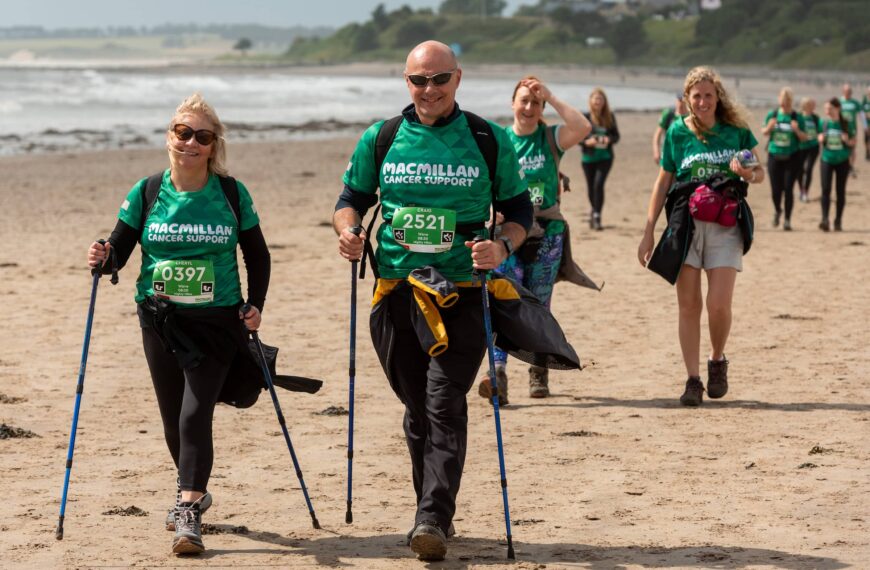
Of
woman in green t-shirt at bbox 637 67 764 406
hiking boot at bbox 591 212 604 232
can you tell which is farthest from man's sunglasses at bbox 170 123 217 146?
hiking boot at bbox 591 212 604 232

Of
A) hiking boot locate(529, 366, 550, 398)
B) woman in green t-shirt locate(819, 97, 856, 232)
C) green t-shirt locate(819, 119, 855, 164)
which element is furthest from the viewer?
woman in green t-shirt locate(819, 97, 856, 232)

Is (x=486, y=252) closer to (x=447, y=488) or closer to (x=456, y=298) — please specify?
(x=456, y=298)

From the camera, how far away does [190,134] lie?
591 centimetres

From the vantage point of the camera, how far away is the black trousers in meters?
5.69

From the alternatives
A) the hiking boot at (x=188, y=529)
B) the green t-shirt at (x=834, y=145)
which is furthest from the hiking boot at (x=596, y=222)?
the hiking boot at (x=188, y=529)

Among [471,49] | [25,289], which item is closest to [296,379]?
[25,289]

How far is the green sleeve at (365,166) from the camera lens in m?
5.88

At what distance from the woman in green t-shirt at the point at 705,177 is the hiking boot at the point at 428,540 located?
3.36m

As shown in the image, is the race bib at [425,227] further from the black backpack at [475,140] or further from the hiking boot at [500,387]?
the hiking boot at [500,387]

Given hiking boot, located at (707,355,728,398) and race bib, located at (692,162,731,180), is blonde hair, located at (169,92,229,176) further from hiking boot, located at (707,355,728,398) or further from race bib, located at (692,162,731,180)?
hiking boot, located at (707,355,728,398)

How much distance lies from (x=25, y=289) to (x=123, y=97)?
71.9 metres

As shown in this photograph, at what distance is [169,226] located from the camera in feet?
19.4

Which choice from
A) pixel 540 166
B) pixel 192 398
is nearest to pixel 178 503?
pixel 192 398

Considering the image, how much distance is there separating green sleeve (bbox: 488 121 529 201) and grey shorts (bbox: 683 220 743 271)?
2896mm
